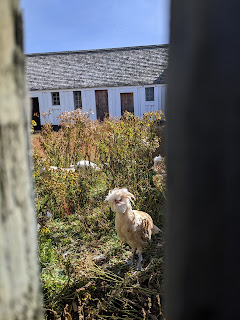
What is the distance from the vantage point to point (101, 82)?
21.1 metres

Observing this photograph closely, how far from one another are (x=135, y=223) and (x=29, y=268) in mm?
2892

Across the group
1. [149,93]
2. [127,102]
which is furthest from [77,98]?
[149,93]

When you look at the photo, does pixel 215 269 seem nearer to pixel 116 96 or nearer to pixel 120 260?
pixel 120 260

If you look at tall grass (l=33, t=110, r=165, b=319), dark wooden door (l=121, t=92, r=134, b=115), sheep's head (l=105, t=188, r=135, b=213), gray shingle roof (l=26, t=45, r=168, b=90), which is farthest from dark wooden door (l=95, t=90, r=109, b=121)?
sheep's head (l=105, t=188, r=135, b=213)

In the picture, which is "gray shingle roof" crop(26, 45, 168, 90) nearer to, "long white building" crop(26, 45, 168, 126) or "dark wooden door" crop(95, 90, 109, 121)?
"long white building" crop(26, 45, 168, 126)

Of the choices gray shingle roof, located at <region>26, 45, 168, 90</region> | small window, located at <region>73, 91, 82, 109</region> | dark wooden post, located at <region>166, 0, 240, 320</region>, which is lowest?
dark wooden post, located at <region>166, 0, 240, 320</region>

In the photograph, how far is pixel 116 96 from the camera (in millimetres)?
21016

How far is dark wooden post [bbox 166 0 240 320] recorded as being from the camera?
0.54 meters

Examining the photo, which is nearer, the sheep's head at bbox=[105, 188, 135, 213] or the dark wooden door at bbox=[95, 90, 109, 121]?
the sheep's head at bbox=[105, 188, 135, 213]

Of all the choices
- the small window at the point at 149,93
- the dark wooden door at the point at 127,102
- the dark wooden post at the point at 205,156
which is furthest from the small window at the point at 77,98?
the dark wooden post at the point at 205,156

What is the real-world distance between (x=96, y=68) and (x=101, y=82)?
1808mm

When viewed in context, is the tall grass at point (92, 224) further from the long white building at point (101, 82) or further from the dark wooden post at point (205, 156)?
the long white building at point (101, 82)

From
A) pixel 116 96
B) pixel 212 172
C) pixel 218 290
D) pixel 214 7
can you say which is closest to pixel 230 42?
pixel 214 7

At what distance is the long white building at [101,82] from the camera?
68.3 ft
